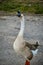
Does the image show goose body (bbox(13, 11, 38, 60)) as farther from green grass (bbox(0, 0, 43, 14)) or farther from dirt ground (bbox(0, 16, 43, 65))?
green grass (bbox(0, 0, 43, 14))

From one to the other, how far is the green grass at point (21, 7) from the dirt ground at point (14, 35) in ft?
1.75

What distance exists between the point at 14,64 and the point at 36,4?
5749mm

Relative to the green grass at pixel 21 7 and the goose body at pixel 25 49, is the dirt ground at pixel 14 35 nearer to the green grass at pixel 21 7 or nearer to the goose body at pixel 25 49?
the green grass at pixel 21 7

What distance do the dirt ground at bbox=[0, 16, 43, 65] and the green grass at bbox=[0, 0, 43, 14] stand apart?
533 millimetres

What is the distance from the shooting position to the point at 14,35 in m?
8.20

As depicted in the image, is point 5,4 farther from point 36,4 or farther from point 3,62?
point 3,62

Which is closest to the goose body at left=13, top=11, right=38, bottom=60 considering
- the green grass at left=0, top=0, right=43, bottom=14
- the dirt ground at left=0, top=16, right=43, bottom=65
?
the dirt ground at left=0, top=16, right=43, bottom=65

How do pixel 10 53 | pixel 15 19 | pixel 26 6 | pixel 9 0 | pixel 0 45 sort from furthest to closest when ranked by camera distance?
pixel 9 0
pixel 26 6
pixel 15 19
pixel 0 45
pixel 10 53

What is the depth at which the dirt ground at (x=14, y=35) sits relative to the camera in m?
6.13

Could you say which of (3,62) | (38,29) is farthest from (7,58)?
(38,29)

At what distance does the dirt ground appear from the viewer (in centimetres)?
613

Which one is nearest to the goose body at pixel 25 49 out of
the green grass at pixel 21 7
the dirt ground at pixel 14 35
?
the dirt ground at pixel 14 35

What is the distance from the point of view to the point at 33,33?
8453 millimetres

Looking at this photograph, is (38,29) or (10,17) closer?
(38,29)
